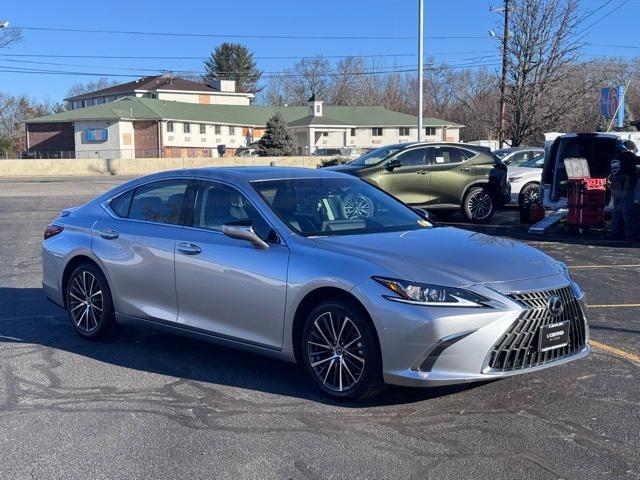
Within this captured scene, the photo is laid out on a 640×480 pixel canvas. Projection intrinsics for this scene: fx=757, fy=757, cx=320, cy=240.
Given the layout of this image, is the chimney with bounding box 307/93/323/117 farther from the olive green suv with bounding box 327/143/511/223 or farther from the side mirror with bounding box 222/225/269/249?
the side mirror with bounding box 222/225/269/249

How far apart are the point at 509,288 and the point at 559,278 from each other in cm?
55

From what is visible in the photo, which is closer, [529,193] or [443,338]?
[443,338]

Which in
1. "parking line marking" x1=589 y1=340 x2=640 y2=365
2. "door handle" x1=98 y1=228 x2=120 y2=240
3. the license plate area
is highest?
"door handle" x1=98 y1=228 x2=120 y2=240

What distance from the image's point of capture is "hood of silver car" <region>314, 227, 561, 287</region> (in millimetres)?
4891

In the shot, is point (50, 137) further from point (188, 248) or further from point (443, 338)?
point (443, 338)

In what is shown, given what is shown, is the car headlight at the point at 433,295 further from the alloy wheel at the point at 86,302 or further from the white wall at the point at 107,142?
the white wall at the point at 107,142

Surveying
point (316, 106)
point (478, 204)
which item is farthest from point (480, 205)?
point (316, 106)

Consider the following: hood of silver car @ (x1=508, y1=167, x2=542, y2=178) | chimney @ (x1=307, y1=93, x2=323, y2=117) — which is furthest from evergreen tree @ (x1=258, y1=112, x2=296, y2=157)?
hood of silver car @ (x1=508, y1=167, x2=542, y2=178)

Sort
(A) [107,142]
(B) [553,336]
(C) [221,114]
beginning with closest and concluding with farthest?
(B) [553,336], (A) [107,142], (C) [221,114]

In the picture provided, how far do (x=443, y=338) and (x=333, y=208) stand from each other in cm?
177

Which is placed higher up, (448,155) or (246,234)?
(448,155)

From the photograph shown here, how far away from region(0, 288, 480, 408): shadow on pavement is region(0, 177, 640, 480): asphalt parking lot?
0.07ft

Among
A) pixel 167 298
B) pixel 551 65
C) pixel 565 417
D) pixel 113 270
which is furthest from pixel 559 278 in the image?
pixel 551 65

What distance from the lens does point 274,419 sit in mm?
4977
